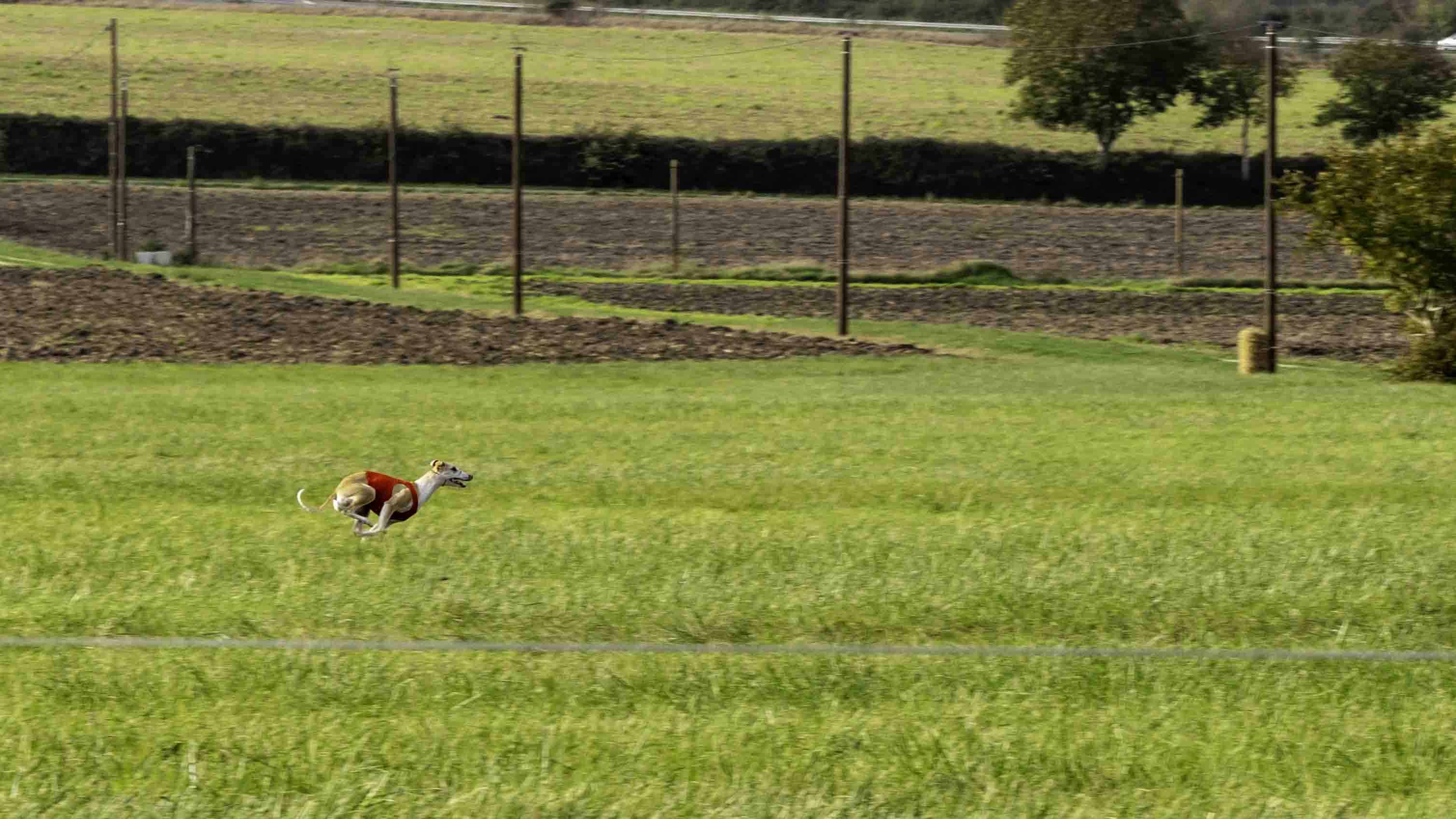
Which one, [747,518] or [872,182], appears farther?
[872,182]

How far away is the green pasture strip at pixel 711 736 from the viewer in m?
5.52

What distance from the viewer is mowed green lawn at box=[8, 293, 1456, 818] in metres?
5.71

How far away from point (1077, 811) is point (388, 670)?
8.95 ft

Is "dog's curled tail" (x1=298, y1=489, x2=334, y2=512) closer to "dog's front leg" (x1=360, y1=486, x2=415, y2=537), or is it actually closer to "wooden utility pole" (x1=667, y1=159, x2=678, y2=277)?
"dog's front leg" (x1=360, y1=486, x2=415, y2=537)

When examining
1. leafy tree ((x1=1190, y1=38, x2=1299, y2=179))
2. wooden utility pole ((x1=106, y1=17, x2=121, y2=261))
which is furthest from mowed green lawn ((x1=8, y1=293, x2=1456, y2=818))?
leafy tree ((x1=1190, y1=38, x2=1299, y2=179))

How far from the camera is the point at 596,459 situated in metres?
13.3

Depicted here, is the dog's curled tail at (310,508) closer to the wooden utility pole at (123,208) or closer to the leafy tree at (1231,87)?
the wooden utility pole at (123,208)

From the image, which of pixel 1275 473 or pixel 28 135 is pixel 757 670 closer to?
pixel 1275 473

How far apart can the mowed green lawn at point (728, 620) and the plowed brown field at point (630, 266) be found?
440 inches

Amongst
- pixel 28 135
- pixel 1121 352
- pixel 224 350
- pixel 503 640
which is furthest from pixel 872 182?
pixel 503 640

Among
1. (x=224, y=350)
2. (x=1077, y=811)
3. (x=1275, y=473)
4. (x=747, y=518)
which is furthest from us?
(x=224, y=350)

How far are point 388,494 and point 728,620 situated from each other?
64.8 inches

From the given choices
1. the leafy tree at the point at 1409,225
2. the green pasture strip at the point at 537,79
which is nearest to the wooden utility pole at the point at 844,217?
the leafy tree at the point at 1409,225

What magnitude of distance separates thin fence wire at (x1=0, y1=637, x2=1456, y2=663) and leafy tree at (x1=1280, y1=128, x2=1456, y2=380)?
58.0ft
